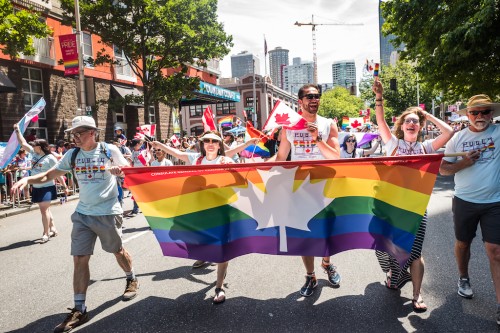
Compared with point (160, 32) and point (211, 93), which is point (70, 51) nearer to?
point (160, 32)

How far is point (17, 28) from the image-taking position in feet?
34.5

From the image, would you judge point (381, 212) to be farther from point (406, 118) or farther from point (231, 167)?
point (231, 167)

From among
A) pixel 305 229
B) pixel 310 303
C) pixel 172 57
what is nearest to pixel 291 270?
pixel 310 303

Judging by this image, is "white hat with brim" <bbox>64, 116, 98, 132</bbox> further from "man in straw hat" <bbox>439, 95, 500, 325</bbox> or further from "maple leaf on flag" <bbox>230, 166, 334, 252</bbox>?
"man in straw hat" <bbox>439, 95, 500, 325</bbox>

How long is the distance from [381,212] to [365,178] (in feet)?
1.21

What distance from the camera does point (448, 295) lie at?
4070 mm

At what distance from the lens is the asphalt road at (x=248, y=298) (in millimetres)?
3568

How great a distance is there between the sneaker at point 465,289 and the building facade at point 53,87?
1453 centimetres

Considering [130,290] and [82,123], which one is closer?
[82,123]

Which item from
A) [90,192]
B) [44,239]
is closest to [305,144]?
[90,192]

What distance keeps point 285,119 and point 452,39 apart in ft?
36.5

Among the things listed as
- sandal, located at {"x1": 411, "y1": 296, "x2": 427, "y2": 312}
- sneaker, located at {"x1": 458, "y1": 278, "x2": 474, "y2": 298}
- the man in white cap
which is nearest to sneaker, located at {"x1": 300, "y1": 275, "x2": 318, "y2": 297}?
sandal, located at {"x1": 411, "y1": 296, "x2": 427, "y2": 312}

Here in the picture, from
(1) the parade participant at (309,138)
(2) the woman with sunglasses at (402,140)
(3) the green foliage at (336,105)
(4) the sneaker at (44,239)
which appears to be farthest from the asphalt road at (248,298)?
(3) the green foliage at (336,105)

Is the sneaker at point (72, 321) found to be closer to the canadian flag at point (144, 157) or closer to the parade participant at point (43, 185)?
the canadian flag at point (144, 157)
